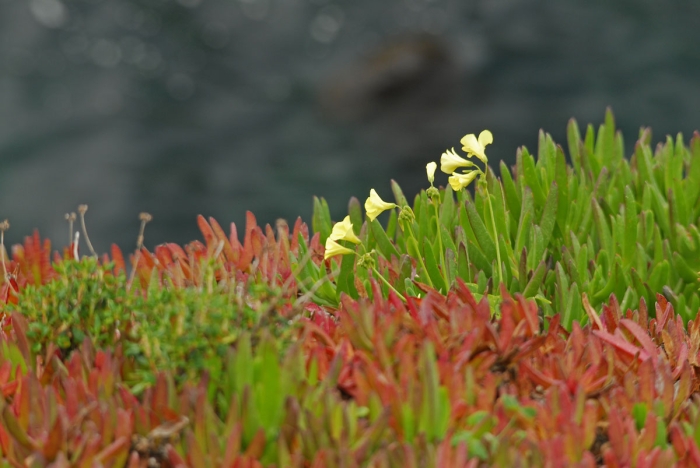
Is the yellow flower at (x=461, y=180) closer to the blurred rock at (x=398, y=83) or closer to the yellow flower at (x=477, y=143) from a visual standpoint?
the yellow flower at (x=477, y=143)

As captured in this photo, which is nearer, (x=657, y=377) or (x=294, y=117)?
(x=657, y=377)

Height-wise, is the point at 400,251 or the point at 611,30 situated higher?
the point at 611,30

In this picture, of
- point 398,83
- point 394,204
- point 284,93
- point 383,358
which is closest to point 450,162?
point 394,204

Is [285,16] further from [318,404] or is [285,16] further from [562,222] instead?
[318,404]

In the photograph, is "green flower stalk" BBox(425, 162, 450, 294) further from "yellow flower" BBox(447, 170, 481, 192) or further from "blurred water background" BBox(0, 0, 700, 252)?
"blurred water background" BBox(0, 0, 700, 252)

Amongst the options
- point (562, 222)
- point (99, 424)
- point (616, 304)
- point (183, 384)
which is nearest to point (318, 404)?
point (183, 384)

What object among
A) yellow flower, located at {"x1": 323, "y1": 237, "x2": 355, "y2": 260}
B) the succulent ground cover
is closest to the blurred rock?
the succulent ground cover
